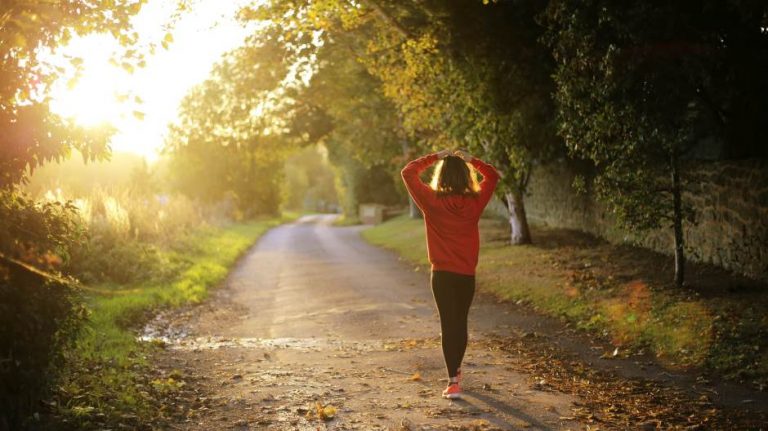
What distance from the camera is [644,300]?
11.2 m

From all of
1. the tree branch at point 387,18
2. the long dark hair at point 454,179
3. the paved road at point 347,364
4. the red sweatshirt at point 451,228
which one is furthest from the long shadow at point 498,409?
the tree branch at point 387,18

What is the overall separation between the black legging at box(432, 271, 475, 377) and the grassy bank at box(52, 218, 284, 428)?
8.41ft

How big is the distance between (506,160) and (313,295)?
7315mm

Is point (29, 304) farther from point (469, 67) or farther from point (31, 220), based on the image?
point (469, 67)

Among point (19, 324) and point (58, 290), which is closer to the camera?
point (19, 324)

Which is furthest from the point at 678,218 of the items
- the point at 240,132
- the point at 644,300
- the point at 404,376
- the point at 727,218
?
the point at 240,132

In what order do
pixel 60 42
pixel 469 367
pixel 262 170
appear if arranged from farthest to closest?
pixel 262 170, pixel 469 367, pixel 60 42

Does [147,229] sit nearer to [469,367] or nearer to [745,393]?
[469,367]

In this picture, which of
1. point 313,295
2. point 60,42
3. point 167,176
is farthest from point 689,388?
point 167,176

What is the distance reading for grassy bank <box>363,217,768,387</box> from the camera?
841 centimetres

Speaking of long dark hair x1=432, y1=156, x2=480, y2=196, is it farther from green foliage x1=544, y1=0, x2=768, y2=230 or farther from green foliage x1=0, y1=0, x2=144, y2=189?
green foliage x1=544, y1=0, x2=768, y2=230

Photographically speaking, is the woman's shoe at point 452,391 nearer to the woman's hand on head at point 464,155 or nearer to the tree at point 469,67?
the woman's hand on head at point 464,155

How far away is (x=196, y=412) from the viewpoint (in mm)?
6688

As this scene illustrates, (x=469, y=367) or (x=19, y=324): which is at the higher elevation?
(x=19, y=324)
